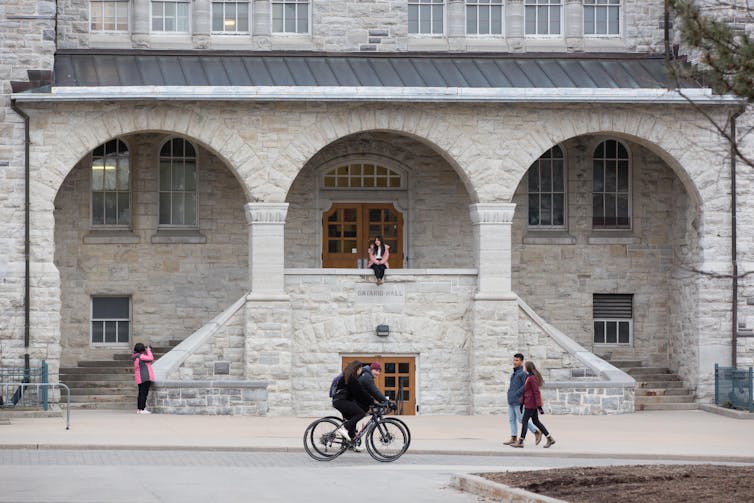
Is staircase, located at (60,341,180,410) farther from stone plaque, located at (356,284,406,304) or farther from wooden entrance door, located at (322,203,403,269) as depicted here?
stone plaque, located at (356,284,406,304)

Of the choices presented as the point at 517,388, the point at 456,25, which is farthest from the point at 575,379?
the point at 456,25

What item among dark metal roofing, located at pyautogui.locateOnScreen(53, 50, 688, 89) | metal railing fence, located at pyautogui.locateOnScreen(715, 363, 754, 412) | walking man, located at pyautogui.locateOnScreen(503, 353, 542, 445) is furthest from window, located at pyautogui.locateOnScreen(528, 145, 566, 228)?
walking man, located at pyautogui.locateOnScreen(503, 353, 542, 445)

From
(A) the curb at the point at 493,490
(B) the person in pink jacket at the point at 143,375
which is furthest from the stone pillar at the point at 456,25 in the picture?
(A) the curb at the point at 493,490

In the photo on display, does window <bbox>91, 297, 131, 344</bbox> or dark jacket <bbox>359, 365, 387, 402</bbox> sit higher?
window <bbox>91, 297, 131, 344</bbox>

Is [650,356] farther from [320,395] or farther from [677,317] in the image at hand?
[320,395]

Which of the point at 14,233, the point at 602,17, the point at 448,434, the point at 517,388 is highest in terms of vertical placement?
the point at 602,17

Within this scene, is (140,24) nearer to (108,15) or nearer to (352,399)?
(108,15)

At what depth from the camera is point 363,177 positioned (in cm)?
3244

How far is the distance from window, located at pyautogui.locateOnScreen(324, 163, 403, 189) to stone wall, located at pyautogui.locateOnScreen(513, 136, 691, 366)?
2.67m

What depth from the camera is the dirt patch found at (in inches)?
596

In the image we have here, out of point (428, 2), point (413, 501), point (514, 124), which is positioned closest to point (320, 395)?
point (514, 124)

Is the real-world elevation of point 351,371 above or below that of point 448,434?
above

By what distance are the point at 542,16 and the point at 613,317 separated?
6.58 m

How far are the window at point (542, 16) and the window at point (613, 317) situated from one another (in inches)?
225
